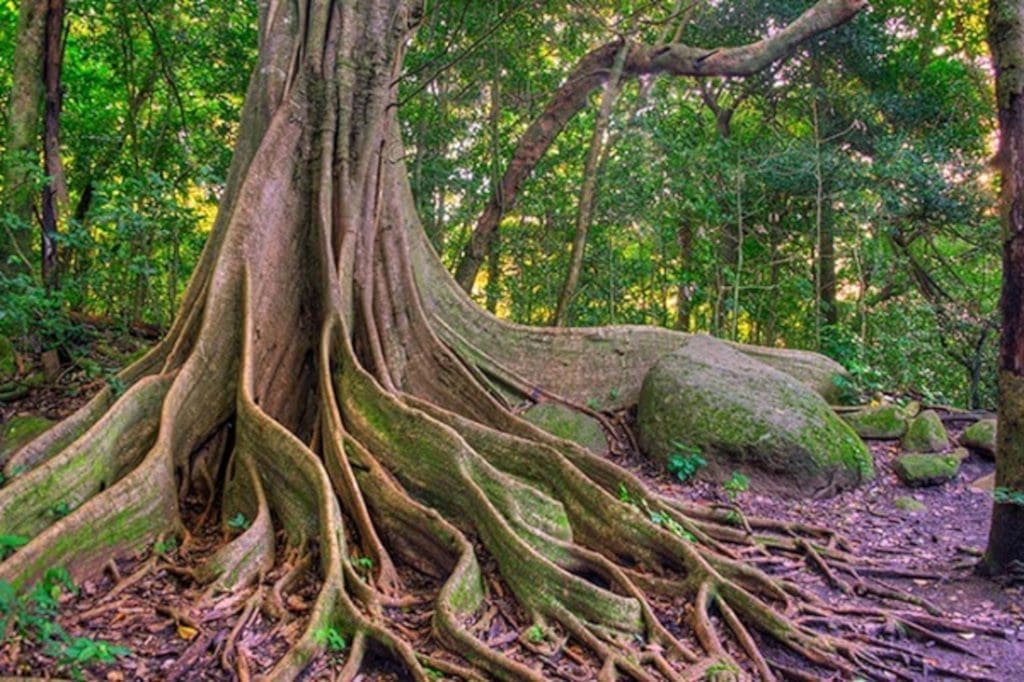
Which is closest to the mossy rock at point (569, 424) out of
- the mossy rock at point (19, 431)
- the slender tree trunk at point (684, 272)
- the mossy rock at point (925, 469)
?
the mossy rock at point (925, 469)

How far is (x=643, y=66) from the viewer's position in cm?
847

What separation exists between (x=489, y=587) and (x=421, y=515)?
55 cm

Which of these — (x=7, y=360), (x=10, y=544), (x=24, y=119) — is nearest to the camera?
(x=10, y=544)

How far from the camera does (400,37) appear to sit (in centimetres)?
616

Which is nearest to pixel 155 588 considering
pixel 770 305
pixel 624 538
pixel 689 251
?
pixel 624 538

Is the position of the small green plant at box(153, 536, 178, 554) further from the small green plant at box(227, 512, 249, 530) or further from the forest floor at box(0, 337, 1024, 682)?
the small green plant at box(227, 512, 249, 530)

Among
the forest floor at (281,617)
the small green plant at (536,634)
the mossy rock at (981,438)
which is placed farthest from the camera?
the mossy rock at (981,438)

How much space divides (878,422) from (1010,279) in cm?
375

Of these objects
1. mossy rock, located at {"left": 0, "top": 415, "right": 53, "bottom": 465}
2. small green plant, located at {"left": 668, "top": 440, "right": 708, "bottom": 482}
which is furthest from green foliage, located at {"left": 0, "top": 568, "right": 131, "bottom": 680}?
small green plant, located at {"left": 668, "top": 440, "right": 708, "bottom": 482}

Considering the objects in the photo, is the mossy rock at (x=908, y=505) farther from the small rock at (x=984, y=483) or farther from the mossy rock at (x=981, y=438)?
the mossy rock at (x=981, y=438)

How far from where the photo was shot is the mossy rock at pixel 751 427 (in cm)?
618

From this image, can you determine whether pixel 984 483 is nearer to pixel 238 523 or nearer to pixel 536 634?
pixel 536 634

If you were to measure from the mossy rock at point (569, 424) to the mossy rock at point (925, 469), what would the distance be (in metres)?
2.78

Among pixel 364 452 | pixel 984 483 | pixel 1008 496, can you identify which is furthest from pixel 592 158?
pixel 1008 496
